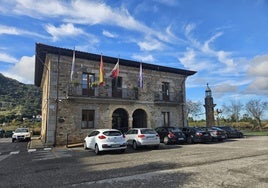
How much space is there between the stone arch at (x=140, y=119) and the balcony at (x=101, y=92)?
209cm

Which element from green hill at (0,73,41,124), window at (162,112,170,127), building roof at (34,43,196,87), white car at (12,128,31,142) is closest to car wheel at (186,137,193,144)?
window at (162,112,170,127)

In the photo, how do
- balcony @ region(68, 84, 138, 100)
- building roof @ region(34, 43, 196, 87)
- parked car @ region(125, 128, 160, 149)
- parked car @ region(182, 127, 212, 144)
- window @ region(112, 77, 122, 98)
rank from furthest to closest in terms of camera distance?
window @ region(112, 77, 122, 98)
balcony @ region(68, 84, 138, 100)
building roof @ region(34, 43, 196, 87)
parked car @ region(182, 127, 212, 144)
parked car @ region(125, 128, 160, 149)

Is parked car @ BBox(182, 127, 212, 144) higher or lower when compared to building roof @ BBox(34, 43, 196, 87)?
lower

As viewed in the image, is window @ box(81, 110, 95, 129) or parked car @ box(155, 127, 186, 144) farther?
window @ box(81, 110, 95, 129)

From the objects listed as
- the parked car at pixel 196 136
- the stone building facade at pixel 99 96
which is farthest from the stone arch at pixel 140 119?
the parked car at pixel 196 136

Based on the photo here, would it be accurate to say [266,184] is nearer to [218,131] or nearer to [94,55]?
[218,131]

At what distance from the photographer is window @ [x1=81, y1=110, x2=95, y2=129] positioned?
767 inches

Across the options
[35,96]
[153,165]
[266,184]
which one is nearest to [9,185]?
[153,165]

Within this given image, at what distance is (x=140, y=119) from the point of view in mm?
23781

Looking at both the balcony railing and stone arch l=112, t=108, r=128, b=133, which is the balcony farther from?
the balcony railing

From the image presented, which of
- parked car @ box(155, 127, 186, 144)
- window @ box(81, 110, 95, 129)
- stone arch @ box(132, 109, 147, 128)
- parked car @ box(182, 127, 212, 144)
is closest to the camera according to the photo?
parked car @ box(155, 127, 186, 144)

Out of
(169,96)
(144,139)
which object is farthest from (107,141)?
(169,96)

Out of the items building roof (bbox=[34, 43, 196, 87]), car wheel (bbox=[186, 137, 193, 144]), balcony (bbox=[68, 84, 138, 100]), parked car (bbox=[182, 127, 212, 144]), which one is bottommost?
car wheel (bbox=[186, 137, 193, 144])

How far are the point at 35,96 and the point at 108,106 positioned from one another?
64.8m
